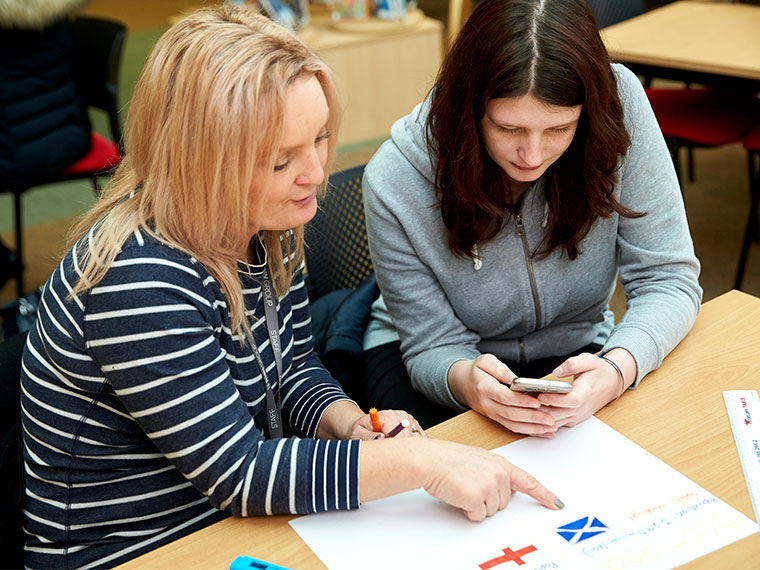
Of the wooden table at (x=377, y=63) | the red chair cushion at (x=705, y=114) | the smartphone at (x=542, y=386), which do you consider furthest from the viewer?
the wooden table at (x=377, y=63)

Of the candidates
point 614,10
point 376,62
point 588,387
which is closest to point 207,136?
point 588,387

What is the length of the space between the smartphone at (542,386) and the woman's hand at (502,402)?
2 cm

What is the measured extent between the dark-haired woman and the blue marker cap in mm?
441

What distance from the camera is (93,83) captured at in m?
3.17

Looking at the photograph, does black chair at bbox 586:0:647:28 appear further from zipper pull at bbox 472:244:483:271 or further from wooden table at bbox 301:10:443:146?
zipper pull at bbox 472:244:483:271

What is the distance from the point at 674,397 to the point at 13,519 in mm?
983

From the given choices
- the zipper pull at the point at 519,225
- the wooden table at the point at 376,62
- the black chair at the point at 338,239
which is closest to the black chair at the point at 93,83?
the wooden table at the point at 376,62

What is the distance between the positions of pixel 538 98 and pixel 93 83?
2.36 metres

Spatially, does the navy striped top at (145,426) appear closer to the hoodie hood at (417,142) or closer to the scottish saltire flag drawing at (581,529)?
the scottish saltire flag drawing at (581,529)

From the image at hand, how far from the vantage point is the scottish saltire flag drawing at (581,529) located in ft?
3.20

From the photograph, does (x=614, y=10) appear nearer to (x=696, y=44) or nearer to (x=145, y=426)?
(x=696, y=44)

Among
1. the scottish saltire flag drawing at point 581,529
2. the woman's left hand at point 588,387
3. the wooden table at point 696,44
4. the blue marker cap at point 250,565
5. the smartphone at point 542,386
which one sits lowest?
the blue marker cap at point 250,565

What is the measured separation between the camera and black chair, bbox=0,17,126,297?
301cm

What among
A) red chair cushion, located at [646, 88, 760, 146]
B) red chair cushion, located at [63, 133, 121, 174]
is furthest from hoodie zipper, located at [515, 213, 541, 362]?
red chair cushion, located at [63, 133, 121, 174]
